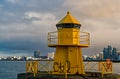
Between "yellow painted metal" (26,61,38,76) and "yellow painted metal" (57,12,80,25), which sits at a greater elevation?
"yellow painted metal" (57,12,80,25)

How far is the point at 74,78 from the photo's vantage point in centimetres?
2070

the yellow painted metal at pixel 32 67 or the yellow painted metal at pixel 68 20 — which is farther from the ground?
the yellow painted metal at pixel 68 20

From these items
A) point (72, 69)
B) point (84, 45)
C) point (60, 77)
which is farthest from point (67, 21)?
point (60, 77)

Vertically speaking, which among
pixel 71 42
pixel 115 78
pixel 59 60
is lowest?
pixel 115 78

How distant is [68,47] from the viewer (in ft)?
80.1

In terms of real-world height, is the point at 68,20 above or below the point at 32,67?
above

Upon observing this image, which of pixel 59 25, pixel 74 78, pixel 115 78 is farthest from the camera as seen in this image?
pixel 59 25

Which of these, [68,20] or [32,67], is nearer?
[68,20]

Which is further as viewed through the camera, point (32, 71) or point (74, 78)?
point (32, 71)

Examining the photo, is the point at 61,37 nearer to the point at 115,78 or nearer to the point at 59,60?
the point at 59,60

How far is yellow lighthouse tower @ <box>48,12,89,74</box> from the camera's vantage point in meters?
24.2

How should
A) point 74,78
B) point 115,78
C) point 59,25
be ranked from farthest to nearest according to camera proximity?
point 59,25
point 115,78
point 74,78

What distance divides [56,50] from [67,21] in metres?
2.73

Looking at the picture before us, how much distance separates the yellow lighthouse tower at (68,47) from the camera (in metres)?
24.2
